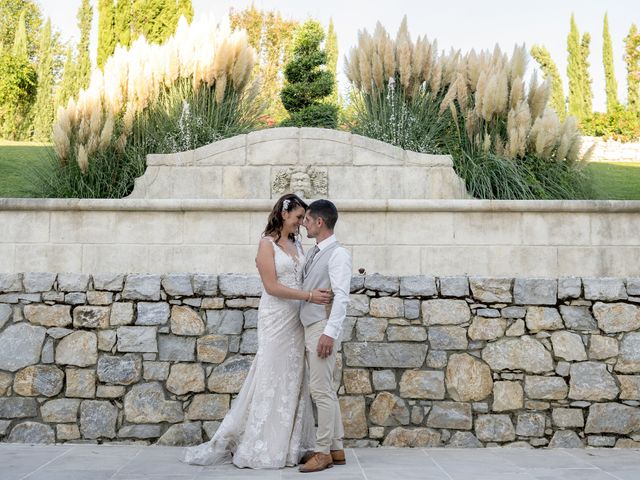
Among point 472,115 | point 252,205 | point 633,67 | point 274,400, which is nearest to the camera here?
point 274,400

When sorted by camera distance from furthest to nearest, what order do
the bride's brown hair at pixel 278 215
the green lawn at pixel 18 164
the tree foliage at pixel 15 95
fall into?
the tree foliage at pixel 15 95 → the green lawn at pixel 18 164 → the bride's brown hair at pixel 278 215

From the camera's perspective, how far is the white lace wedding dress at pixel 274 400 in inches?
165

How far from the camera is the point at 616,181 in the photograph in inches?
333

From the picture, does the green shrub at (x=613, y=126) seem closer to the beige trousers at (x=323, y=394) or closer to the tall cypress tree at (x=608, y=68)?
the tall cypress tree at (x=608, y=68)

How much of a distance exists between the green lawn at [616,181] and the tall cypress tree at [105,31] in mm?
10560

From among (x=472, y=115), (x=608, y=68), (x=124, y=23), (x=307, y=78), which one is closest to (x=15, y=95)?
(x=124, y=23)

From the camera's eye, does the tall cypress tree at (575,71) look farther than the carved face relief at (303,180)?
Yes

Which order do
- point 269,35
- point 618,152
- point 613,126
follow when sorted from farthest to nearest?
1. point 269,35
2. point 613,126
3. point 618,152

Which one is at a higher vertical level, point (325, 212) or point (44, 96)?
point (44, 96)

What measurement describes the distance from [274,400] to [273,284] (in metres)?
0.73

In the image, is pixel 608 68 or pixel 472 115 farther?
pixel 608 68

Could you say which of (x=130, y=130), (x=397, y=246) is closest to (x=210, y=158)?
(x=130, y=130)

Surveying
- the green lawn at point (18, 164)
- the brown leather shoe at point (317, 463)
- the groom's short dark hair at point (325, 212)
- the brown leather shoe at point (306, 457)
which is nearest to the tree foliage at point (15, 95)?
the green lawn at point (18, 164)

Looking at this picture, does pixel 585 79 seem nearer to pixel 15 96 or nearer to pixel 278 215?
pixel 15 96
